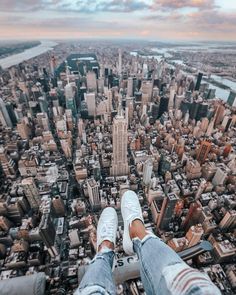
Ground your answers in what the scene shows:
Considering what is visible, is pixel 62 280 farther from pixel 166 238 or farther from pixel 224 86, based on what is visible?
pixel 224 86

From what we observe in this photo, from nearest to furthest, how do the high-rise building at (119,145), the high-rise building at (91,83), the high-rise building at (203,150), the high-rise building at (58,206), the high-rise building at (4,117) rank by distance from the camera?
the high-rise building at (58,206), the high-rise building at (119,145), the high-rise building at (203,150), the high-rise building at (4,117), the high-rise building at (91,83)

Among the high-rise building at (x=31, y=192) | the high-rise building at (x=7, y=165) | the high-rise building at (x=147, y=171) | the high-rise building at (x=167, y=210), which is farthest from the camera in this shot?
the high-rise building at (x=7, y=165)

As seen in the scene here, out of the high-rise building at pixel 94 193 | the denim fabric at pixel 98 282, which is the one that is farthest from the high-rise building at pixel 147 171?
the denim fabric at pixel 98 282

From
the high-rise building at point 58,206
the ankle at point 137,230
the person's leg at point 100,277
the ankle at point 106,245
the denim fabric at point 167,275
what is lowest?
the high-rise building at point 58,206

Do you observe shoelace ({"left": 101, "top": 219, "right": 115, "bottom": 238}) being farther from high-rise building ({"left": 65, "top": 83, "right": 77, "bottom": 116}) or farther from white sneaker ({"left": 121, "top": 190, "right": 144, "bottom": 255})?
high-rise building ({"left": 65, "top": 83, "right": 77, "bottom": 116})

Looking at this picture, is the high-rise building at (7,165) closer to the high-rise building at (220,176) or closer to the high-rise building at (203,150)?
the high-rise building at (203,150)

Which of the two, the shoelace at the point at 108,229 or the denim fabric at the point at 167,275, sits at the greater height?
the denim fabric at the point at 167,275

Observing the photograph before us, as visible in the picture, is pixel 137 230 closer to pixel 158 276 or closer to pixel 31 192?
pixel 158 276

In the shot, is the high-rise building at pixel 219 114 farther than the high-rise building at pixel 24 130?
Yes

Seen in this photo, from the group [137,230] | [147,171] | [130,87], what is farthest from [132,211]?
[130,87]
